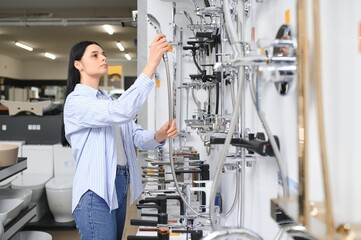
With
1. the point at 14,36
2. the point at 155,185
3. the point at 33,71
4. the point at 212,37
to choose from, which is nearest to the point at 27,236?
the point at 155,185

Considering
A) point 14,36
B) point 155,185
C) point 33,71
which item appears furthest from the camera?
point 33,71

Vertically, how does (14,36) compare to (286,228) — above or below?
above

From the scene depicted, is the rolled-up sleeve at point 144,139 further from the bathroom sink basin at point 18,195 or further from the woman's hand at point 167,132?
the bathroom sink basin at point 18,195

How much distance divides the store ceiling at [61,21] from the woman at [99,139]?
291 centimetres

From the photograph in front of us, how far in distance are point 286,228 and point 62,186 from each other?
310cm

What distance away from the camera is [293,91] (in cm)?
90

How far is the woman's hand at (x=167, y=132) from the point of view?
5.82 ft

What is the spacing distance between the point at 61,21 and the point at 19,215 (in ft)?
15.5

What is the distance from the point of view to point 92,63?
175 cm

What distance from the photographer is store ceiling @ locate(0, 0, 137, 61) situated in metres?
6.36

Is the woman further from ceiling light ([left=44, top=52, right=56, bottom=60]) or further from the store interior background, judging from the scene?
ceiling light ([left=44, top=52, right=56, bottom=60])

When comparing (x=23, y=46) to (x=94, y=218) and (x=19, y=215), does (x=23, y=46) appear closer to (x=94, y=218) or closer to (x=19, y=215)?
(x=19, y=215)

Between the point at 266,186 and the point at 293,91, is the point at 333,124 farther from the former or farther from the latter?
the point at 266,186

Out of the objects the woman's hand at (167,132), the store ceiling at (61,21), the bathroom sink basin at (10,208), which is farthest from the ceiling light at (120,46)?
the woman's hand at (167,132)
